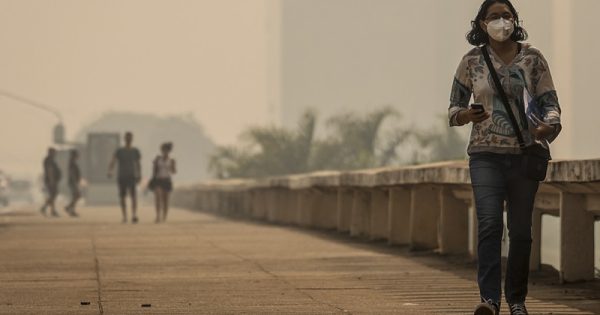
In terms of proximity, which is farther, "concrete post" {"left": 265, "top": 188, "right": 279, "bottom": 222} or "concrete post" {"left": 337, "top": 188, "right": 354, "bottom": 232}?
"concrete post" {"left": 265, "top": 188, "right": 279, "bottom": 222}

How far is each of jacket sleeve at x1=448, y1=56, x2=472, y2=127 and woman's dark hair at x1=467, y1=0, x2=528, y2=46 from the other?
0.16 m

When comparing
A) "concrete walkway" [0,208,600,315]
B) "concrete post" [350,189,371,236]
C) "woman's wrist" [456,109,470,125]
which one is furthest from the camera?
"concrete post" [350,189,371,236]

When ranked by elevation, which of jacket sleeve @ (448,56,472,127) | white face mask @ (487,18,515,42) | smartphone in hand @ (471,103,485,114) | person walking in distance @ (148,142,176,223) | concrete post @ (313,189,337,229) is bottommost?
concrete post @ (313,189,337,229)

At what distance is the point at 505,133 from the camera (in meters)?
11.0

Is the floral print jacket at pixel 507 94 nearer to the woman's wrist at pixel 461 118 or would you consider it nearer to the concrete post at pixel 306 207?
the woman's wrist at pixel 461 118

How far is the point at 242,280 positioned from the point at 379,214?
8.36 m

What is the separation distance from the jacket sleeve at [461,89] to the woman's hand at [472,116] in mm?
192

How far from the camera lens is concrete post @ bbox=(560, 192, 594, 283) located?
14.4 metres

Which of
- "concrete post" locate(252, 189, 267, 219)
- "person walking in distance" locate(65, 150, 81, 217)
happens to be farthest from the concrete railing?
"person walking in distance" locate(65, 150, 81, 217)

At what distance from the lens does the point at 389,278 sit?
51.9 feet

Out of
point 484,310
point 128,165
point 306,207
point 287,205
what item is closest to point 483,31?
point 484,310

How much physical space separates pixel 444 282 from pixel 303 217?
16.1m

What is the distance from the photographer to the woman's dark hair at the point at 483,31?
11.1m

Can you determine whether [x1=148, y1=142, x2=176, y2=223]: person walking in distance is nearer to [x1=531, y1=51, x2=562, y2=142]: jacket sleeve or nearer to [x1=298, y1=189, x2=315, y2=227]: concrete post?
[x1=298, y1=189, x2=315, y2=227]: concrete post
